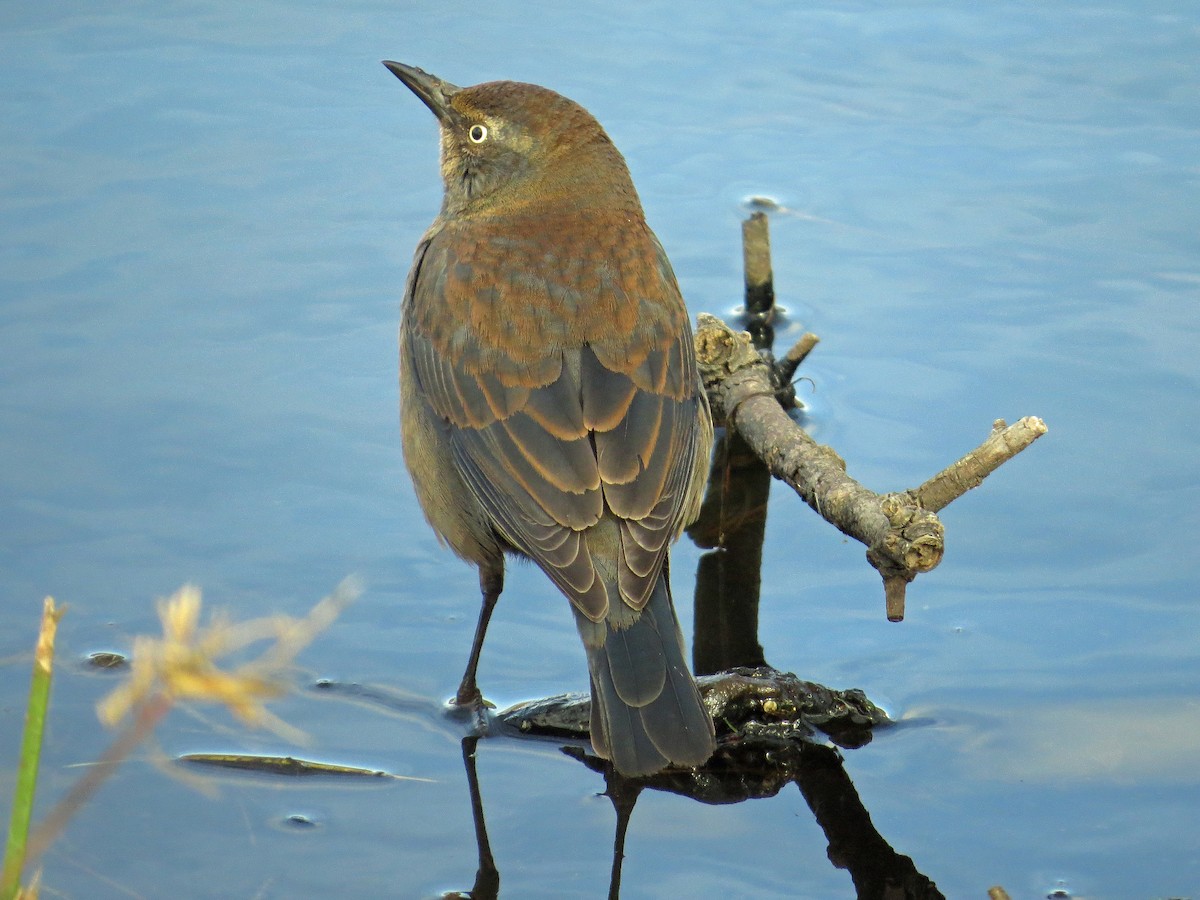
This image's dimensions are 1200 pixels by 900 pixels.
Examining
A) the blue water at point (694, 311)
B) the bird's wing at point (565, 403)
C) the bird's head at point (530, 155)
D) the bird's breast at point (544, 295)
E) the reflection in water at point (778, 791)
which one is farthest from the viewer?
the bird's head at point (530, 155)

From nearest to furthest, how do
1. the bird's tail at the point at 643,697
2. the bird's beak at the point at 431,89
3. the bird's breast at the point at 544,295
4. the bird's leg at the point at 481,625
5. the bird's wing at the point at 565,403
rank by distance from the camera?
the bird's tail at the point at 643,697 < the bird's wing at the point at 565,403 < the bird's leg at the point at 481,625 < the bird's breast at the point at 544,295 < the bird's beak at the point at 431,89

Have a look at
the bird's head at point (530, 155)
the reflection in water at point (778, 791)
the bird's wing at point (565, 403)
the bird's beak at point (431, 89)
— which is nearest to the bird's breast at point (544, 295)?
the bird's wing at point (565, 403)

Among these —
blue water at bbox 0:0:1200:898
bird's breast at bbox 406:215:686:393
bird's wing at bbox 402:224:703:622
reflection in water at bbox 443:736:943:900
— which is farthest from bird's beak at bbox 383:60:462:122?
reflection in water at bbox 443:736:943:900

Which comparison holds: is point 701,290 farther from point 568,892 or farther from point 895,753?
point 568,892

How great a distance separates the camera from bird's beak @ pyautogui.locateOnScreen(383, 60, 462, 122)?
19.2ft

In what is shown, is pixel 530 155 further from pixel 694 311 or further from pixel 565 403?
pixel 694 311

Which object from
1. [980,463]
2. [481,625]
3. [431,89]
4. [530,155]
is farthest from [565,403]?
[431,89]

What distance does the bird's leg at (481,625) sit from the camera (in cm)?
472

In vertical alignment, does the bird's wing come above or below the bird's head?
below

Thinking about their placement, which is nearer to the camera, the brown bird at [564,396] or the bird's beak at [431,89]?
the brown bird at [564,396]

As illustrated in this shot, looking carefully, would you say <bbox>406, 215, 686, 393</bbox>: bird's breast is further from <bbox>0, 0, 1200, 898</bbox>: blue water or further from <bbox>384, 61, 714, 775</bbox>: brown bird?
<bbox>0, 0, 1200, 898</bbox>: blue water

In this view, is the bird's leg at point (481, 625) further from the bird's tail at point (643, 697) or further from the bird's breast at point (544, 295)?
the bird's breast at point (544, 295)

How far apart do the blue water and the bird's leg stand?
74mm

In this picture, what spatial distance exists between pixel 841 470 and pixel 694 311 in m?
2.10
